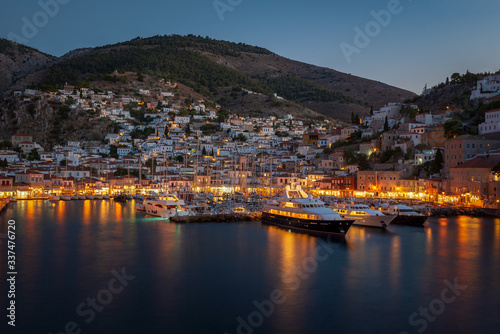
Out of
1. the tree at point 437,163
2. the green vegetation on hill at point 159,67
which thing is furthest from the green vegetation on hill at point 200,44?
the tree at point 437,163

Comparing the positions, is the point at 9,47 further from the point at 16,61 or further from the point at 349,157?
the point at 349,157

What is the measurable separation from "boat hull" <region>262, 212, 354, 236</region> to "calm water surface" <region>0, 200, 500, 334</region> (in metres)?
0.76

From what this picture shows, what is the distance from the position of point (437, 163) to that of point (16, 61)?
125 m

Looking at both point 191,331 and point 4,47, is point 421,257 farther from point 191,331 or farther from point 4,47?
point 4,47

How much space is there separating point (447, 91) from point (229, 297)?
164ft

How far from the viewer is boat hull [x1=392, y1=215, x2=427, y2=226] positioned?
28703mm

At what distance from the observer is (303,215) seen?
84.5 ft

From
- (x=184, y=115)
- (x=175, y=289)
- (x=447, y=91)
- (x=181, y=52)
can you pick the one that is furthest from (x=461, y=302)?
(x=181, y=52)

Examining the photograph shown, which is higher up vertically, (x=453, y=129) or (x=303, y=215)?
(x=453, y=129)

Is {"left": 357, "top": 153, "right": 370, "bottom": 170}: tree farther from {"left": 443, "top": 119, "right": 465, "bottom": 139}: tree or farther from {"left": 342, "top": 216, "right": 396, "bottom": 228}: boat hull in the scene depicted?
{"left": 342, "top": 216, "right": 396, "bottom": 228}: boat hull

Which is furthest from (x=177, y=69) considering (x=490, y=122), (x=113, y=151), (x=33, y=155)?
(x=490, y=122)

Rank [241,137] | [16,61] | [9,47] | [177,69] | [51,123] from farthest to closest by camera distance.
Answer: [9,47] → [16,61] → [177,69] → [51,123] → [241,137]

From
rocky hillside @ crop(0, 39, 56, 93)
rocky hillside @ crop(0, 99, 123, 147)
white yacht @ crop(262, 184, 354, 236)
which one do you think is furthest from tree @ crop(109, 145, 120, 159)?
rocky hillside @ crop(0, 39, 56, 93)

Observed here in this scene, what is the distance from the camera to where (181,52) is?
134 metres
